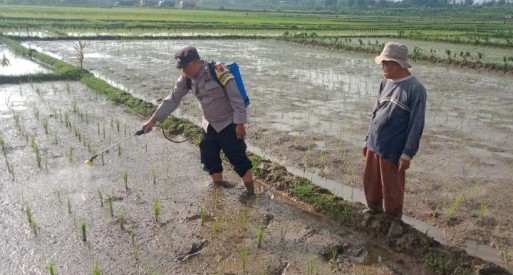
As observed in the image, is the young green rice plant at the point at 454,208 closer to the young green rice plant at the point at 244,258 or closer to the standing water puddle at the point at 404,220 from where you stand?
the standing water puddle at the point at 404,220

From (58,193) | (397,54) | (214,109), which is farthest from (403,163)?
(58,193)

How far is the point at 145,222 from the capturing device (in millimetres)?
3777

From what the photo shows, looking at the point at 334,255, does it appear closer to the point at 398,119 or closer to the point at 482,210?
the point at 398,119

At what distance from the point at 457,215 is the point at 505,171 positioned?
1585 millimetres

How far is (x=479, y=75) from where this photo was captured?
12266mm

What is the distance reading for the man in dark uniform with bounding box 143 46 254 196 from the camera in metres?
3.81

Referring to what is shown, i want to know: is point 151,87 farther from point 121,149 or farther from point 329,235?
point 329,235

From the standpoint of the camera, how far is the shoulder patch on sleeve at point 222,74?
12.5 feet

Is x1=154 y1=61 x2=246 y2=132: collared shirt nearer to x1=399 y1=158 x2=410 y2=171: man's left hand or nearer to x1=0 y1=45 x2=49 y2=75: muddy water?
x1=399 y1=158 x2=410 y2=171: man's left hand

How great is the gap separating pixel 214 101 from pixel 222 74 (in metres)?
0.28

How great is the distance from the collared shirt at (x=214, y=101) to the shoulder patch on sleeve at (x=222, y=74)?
0.03 metres

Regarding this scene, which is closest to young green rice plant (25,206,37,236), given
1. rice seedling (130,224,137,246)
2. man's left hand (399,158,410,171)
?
rice seedling (130,224,137,246)

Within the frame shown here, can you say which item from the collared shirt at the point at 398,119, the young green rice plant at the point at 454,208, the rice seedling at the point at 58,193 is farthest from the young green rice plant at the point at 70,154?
the young green rice plant at the point at 454,208

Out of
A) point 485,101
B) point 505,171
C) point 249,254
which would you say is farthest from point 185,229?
point 485,101
